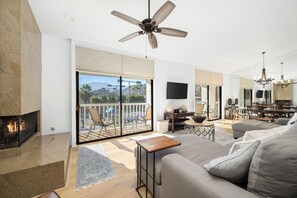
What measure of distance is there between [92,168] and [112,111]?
98.2 inches

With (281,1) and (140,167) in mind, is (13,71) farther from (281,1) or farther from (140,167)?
(281,1)

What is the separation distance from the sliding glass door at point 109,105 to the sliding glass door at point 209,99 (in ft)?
9.20

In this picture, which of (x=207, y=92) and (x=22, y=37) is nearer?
(x=22, y=37)

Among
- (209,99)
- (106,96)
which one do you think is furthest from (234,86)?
(106,96)

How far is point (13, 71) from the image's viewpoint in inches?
69.9

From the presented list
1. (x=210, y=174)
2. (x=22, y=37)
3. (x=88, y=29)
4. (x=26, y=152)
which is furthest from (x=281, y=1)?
(x=26, y=152)

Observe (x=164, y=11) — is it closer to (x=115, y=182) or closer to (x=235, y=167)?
(x=235, y=167)

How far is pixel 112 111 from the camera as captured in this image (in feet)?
15.0

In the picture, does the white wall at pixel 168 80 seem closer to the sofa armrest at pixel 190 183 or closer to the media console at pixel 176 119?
the media console at pixel 176 119

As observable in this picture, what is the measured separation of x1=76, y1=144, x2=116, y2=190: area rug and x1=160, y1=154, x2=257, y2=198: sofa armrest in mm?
1179

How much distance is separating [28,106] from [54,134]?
113cm

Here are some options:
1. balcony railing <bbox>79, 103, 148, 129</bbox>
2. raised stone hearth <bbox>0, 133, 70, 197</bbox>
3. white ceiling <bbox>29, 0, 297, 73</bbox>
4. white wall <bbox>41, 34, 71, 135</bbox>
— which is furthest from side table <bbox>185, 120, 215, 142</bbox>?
white wall <bbox>41, 34, 71, 135</bbox>

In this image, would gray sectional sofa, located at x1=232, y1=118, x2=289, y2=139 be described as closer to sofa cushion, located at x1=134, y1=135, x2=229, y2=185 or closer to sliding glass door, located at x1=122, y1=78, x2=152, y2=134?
sofa cushion, located at x1=134, y1=135, x2=229, y2=185

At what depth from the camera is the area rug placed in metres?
1.91
